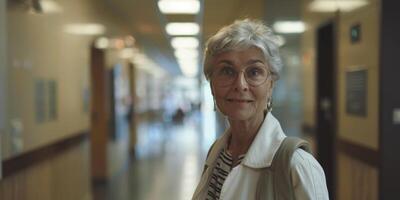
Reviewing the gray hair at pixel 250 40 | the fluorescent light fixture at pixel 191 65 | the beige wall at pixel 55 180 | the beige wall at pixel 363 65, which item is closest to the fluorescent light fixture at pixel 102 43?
Answer: the fluorescent light fixture at pixel 191 65

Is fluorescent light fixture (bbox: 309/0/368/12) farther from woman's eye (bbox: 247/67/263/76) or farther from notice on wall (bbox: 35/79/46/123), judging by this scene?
woman's eye (bbox: 247/67/263/76)

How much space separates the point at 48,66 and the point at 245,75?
3990 millimetres

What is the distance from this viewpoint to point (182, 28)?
3.64 meters

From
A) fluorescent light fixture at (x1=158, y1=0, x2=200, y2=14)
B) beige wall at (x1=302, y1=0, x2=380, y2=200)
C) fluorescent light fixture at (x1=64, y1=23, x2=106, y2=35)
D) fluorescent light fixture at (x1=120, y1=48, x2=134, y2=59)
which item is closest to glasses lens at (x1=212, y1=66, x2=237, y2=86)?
fluorescent light fixture at (x1=158, y1=0, x2=200, y2=14)

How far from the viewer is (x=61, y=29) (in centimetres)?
555

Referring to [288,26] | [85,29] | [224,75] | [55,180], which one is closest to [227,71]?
[224,75]

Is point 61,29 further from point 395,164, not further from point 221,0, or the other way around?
point 395,164

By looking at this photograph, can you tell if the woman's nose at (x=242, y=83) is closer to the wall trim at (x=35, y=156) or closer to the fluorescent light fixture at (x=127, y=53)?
the wall trim at (x=35, y=156)

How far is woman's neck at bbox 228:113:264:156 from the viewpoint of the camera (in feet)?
4.87

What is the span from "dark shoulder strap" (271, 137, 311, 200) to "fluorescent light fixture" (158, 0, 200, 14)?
208 cm

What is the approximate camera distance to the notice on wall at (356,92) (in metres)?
4.39

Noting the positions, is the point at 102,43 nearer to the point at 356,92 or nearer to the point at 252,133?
the point at 356,92

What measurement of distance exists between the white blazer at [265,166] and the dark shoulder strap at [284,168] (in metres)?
0.01

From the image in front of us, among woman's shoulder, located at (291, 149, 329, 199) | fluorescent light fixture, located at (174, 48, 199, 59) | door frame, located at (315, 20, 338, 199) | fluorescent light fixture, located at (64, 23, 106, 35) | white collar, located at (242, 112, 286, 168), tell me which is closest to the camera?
woman's shoulder, located at (291, 149, 329, 199)
